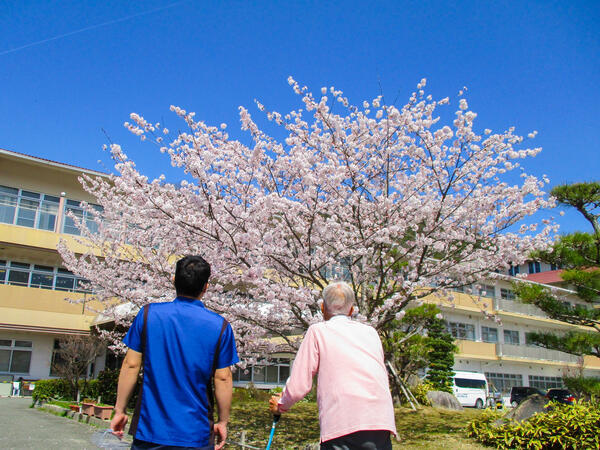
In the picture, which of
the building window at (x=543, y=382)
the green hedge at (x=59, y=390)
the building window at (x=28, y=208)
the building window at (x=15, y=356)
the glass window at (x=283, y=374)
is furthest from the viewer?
the building window at (x=543, y=382)

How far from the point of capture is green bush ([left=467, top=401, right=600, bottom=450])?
6835mm

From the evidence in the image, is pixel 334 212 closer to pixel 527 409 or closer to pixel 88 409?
pixel 527 409

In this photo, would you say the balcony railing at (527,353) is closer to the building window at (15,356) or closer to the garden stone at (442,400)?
the garden stone at (442,400)

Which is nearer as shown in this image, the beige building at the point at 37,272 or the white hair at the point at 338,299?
the white hair at the point at 338,299

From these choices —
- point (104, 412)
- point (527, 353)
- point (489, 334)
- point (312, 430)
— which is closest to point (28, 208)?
point (104, 412)

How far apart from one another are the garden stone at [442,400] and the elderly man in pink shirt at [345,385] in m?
17.4

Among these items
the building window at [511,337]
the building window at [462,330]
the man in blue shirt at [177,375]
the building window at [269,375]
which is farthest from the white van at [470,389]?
the man in blue shirt at [177,375]

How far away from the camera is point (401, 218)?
8.16 m

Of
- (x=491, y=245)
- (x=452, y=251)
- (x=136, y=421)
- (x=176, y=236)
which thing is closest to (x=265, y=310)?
(x=176, y=236)

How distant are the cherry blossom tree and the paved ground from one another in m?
2.67

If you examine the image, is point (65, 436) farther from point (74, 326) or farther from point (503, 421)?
point (74, 326)

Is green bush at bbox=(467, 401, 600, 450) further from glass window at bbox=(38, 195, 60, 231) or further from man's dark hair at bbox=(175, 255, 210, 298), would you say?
glass window at bbox=(38, 195, 60, 231)

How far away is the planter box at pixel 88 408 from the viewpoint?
11.2 m

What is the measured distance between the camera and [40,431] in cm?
952
